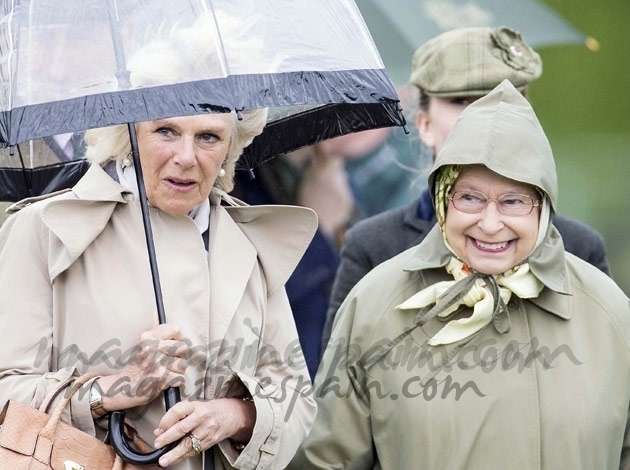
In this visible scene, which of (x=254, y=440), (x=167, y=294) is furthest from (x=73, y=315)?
(x=254, y=440)

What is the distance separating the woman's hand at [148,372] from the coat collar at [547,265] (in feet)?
3.04

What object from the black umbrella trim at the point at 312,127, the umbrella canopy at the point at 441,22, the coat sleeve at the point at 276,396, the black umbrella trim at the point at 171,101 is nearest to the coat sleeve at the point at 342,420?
the coat sleeve at the point at 276,396

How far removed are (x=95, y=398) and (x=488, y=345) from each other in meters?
1.18

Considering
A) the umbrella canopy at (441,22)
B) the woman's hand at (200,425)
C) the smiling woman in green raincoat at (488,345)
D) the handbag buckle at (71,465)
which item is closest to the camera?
the handbag buckle at (71,465)

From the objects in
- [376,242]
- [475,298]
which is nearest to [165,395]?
[475,298]

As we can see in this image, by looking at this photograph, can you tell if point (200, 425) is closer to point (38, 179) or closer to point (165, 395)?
point (165, 395)

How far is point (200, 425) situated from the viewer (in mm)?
3133

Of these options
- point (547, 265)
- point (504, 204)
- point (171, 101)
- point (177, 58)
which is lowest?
point (547, 265)

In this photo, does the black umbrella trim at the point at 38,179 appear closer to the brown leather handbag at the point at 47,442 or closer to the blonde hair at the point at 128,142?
the blonde hair at the point at 128,142

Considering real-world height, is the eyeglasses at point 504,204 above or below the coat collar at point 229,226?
above

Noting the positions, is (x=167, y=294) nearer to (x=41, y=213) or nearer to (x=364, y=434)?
(x=41, y=213)

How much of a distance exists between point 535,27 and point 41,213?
3.33 metres

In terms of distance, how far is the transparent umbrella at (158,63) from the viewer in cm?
281

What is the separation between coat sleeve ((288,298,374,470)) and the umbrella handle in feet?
2.32
